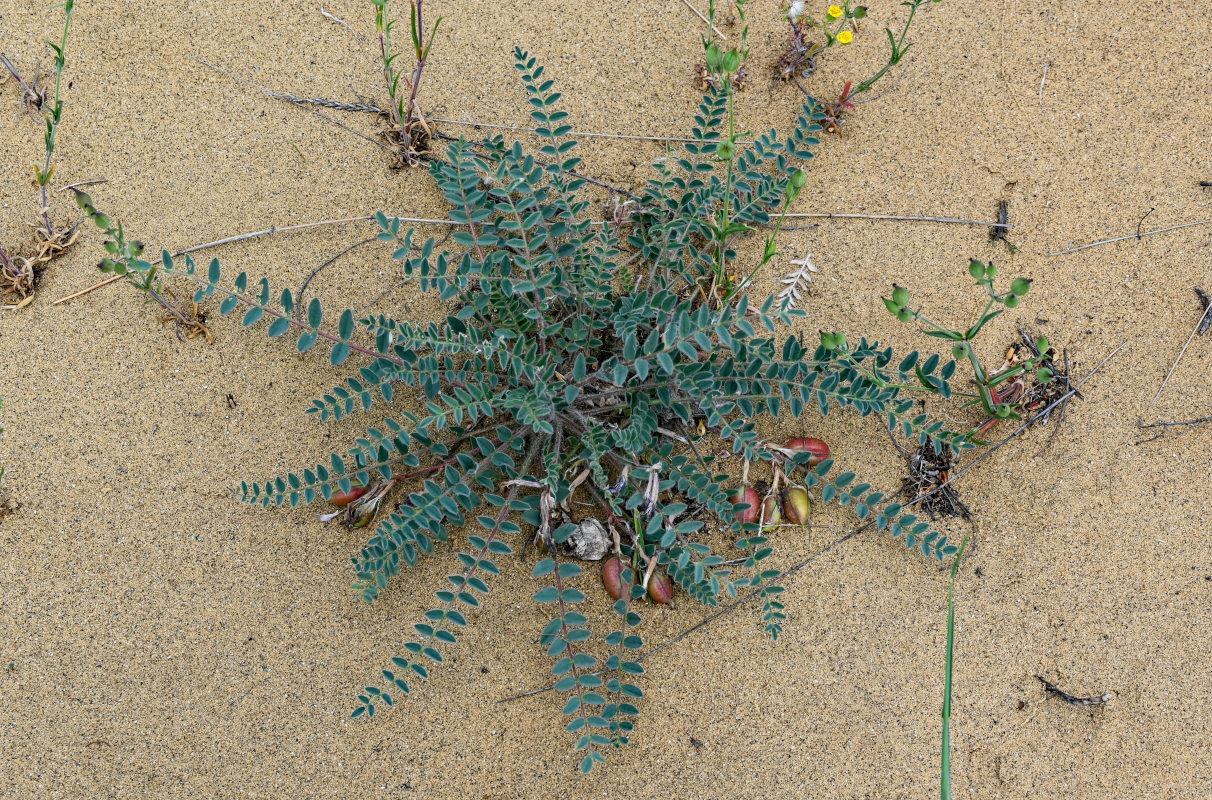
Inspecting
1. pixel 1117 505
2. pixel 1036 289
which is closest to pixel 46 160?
pixel 1036 289

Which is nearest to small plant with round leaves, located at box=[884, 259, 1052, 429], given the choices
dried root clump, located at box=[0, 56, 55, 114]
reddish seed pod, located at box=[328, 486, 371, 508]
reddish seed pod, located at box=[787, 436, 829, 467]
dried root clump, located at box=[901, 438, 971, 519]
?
dried root clump, located at box=[901, 438, 971, 519]

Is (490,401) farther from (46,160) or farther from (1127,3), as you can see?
(1127,3)

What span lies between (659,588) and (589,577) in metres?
0.19

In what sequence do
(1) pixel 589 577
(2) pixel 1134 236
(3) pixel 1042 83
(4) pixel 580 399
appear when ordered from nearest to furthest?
1. (4) pixel 580 399
2. (1) pixel 589 577
3. (2) pixel 1134 236
4. (3) pixel 1042 83

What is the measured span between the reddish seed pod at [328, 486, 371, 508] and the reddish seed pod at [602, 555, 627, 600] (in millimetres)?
648

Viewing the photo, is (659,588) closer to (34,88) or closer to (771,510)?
(771,510)

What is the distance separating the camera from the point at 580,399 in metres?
2.07

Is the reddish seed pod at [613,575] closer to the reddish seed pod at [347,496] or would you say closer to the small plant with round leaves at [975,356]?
the reddish seed pod at [347,496]

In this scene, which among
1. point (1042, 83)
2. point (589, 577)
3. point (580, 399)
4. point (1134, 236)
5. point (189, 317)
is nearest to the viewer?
point (580, 399)

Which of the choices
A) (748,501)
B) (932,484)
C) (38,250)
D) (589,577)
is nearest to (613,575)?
(589,577)

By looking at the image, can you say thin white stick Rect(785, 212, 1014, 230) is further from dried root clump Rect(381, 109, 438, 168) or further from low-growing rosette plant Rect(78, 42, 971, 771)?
dried root clump Rect(381, 109, 438, 168)

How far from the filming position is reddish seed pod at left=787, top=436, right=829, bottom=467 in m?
2.18

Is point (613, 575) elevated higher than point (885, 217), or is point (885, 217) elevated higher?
point (885, 217)

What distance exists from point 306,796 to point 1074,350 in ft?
7.54
